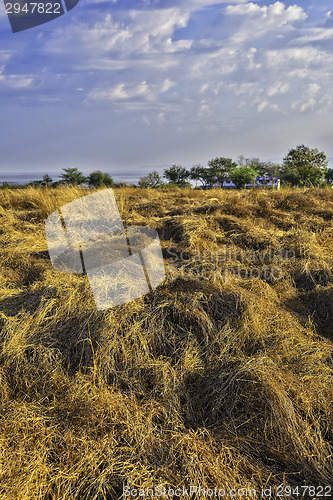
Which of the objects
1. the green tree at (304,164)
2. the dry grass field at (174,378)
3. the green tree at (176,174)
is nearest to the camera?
the dry grass field at (174,378)

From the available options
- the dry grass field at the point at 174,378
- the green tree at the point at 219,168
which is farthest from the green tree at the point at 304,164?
the dry grass field at the point at 174,378

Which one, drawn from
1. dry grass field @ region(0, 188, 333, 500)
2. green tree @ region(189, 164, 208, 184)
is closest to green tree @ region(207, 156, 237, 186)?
green tree @ region(189, 164, 208, 184)

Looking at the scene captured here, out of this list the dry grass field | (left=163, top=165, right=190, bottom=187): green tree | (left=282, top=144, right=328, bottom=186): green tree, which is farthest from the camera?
(left=163, top=165, right=190, bottom=187): green tree

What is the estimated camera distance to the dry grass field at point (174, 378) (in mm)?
1785

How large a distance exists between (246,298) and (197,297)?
0.42 meters

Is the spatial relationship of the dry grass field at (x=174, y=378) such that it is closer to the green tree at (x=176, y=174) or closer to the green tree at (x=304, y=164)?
the green tree at (x=304, y=164)

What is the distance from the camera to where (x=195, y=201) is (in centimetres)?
618

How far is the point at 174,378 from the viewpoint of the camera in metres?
2.32

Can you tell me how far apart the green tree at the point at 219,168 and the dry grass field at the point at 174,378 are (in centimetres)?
4177

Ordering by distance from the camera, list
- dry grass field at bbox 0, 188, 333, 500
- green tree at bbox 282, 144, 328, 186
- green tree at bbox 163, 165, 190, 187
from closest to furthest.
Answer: dry grass field at bbox 0, 188, 333, 500, green tree at bbox 282, 144, 328, 186, green tree at bbox 163, 165, 190, 187

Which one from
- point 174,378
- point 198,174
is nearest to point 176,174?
point 198,174

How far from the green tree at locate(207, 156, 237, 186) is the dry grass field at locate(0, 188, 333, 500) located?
41771 mm

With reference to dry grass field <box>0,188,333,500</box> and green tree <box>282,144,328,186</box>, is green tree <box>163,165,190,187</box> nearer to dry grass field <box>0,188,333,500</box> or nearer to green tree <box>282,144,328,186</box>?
green tree <box>282,144,328,186</box>

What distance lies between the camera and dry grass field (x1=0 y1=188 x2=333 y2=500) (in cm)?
179
